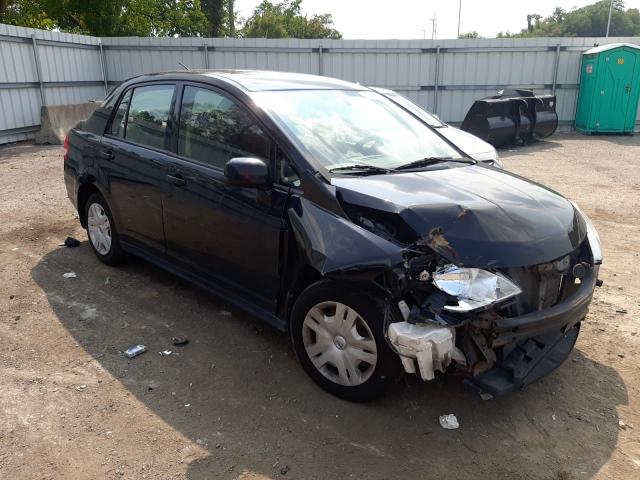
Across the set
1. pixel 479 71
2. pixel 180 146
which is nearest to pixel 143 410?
pixel 180 146

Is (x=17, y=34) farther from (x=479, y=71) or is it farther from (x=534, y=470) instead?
(x=534, y=470)

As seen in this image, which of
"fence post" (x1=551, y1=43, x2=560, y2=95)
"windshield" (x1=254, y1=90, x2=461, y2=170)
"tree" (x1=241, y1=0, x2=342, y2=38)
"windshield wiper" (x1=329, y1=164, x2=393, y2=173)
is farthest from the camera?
"tree" (x1=241, y1=0, x2=342, y2=38)

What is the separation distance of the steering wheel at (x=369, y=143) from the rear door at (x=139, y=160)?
148cm

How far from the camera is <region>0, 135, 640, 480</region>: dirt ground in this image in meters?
2.73

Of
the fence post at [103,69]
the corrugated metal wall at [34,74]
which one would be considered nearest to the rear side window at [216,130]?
the corrugated metal wall at [34,74]

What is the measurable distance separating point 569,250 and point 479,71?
14860mm

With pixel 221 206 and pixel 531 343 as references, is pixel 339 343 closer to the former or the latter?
pixel 531 343

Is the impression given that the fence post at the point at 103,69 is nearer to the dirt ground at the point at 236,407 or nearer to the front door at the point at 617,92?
the dirt ground at the point at 236,407

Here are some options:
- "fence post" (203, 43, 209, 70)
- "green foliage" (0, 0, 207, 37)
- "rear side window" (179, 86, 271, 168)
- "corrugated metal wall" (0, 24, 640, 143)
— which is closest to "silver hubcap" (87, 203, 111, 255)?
"rear side window" (179, 86, 271, 168)

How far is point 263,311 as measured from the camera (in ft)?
11.7

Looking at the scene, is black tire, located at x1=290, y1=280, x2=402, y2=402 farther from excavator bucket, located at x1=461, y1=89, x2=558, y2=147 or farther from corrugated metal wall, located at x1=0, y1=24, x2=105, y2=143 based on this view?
corrugated metal wall, located at x1=0, y1=24, x2=105, y2=143

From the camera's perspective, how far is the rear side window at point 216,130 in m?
3.54

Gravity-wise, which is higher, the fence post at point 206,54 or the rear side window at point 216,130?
the fence post at point 206,54

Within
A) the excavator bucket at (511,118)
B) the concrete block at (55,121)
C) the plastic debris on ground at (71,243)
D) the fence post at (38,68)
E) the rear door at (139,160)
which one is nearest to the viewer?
the rear door at (139,160)
